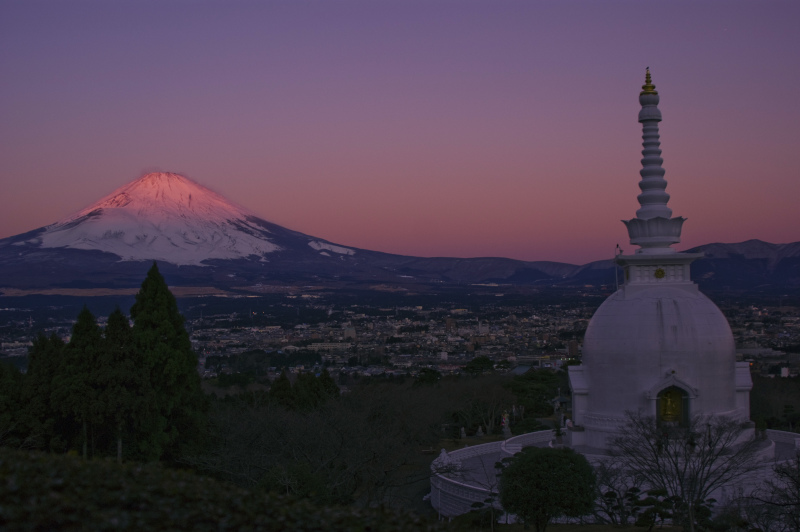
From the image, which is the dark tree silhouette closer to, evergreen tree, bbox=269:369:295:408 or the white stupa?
the white stupa

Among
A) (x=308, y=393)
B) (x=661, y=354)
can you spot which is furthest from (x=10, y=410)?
(x=661, y=354)

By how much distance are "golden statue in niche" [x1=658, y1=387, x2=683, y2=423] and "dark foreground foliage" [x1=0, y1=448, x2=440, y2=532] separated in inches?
590

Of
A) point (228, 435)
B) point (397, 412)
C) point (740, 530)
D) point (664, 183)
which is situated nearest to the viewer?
point (740, 530)

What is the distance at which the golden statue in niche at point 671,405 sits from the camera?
70.5 feet

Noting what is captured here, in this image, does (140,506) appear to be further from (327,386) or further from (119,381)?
(327,386)

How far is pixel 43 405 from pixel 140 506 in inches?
567

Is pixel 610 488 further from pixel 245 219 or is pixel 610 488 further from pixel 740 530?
pixel 245 219

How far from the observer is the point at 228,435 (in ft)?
71.5

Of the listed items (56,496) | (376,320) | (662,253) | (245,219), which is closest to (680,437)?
(662,253)

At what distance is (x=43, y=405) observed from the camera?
803 inches

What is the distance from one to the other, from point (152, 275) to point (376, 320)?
84775 mm

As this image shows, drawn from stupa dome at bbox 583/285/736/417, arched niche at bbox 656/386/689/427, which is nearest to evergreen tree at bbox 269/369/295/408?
stupa dome at bbox 583/285/736/417

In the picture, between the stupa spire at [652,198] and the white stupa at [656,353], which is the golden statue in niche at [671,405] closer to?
the white stupa at [656,353]

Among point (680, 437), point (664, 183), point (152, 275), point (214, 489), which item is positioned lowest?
point (680, 437)
